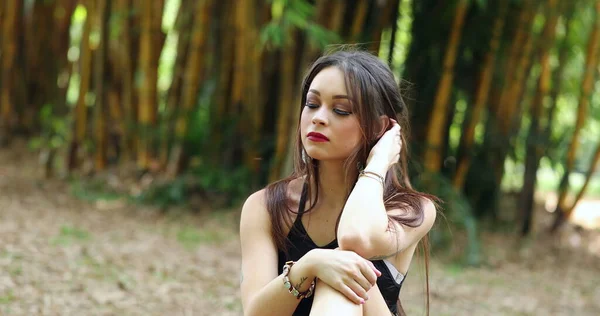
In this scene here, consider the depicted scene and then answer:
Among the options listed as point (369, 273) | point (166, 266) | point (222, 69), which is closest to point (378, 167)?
point (369, 273)

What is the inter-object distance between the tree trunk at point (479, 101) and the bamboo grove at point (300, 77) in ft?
0.03

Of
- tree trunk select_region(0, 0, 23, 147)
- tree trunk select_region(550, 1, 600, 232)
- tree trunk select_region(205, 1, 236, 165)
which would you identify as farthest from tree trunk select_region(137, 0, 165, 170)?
tree trunk select_region(550, 1, 600, 232)

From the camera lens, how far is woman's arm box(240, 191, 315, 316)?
5.50 feet

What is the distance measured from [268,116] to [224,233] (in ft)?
3.12

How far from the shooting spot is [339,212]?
1.90m

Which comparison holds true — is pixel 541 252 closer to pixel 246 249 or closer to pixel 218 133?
pixel 218 133

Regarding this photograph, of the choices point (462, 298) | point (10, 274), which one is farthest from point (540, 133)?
point (10, 274)

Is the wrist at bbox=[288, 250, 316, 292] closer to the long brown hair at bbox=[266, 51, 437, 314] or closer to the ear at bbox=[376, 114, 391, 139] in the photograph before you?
the long brown hair at bbox=[266, 51, 437, 314]

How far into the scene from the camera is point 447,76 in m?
4.27

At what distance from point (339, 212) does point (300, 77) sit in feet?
8.57

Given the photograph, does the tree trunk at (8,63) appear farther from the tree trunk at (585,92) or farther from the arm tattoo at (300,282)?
the arm tattoo at (300,282)

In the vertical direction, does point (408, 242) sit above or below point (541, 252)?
above

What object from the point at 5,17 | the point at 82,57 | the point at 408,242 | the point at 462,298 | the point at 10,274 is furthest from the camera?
the point at 5,17

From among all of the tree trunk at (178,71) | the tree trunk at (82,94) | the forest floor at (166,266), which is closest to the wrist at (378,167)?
the forest floor at (166,266)
